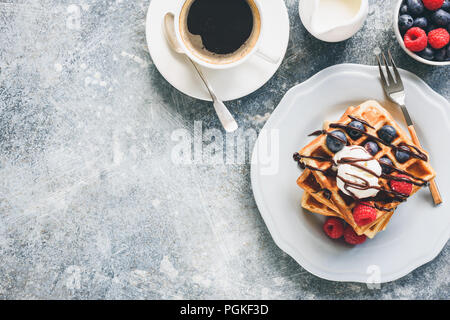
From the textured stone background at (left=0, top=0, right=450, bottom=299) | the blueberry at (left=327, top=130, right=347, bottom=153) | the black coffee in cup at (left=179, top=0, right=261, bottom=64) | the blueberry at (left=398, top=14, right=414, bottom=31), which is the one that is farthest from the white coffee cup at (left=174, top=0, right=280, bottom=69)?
the blueberry at (left=398, top=14, right=414, bottom=31)

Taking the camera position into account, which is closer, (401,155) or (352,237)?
(401,155)

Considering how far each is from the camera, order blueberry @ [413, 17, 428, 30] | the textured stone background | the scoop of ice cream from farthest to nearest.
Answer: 1. the textured stone background
2. blueberry @ [413, 17, 428, 30]
3. the scoop of ice cream

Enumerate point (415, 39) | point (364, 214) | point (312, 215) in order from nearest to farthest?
point (364, 214) < point (415, 39) < point (312, 215)

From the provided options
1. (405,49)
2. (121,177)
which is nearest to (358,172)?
(405,49)

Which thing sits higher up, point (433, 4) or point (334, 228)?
point (433, 4)

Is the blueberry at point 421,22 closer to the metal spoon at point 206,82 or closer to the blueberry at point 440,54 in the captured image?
the blueberry at point 440,54

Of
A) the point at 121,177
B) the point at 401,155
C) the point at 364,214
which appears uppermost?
the point at 401,155

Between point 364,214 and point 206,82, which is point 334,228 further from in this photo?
point 206,82

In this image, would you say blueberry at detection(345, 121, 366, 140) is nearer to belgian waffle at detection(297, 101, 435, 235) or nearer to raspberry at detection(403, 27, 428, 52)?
belgian waffle at detection(297, 101, 435, 235)
